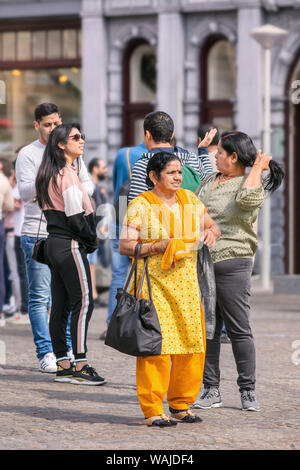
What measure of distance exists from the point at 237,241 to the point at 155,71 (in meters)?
14.4

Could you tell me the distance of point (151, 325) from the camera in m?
6.32

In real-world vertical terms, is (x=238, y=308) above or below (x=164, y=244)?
below

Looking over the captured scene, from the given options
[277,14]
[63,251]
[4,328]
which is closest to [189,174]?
[63,251]

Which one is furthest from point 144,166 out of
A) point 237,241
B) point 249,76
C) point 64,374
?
point 249,76

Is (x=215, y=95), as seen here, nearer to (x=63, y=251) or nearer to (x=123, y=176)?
(x=123, y=176)

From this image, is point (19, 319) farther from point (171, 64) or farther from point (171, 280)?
point (171, 64)

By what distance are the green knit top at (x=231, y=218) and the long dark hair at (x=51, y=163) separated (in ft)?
4.79

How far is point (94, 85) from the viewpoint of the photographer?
2112cm

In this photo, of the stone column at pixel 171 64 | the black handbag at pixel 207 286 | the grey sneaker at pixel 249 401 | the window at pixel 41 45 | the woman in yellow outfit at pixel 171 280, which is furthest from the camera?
the window at pixel 41 45

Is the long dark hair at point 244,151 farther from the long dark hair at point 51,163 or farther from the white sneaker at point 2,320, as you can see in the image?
the white sneaker at point 2,320

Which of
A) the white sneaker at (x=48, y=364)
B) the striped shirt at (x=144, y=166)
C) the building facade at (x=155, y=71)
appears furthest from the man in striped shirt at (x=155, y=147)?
the building facade at (x=155, y=71)

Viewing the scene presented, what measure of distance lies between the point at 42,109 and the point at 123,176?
1019 mm

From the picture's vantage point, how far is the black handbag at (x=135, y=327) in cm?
627

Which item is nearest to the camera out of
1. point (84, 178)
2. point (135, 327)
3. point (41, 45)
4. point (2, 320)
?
point (135, 327)
